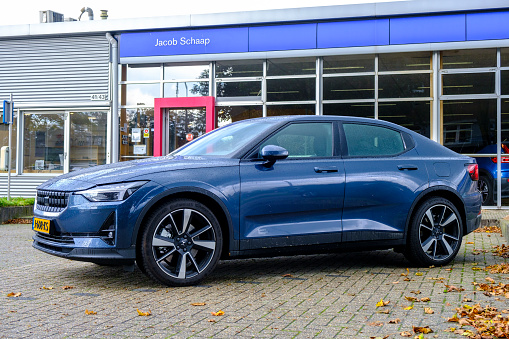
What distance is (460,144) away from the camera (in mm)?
14633

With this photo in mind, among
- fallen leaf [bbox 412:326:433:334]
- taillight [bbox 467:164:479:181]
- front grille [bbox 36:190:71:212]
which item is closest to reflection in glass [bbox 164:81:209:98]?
taillight [bbox 467:164:479:181]

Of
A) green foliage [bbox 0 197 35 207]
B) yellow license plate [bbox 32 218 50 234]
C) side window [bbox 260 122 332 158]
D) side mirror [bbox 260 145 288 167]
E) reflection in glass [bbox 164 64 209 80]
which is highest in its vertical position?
reflection in glass [bbox 164 64 209 80]

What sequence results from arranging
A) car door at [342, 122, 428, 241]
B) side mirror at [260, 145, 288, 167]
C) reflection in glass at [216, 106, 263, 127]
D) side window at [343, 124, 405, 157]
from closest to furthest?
side mirror at [260, 145, 288, 167], car door at [342, 122, 428, 241], side window at [343, 124, 405, 157], reflection in glass at [216, 106, 263, 127]

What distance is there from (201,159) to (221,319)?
1.88m

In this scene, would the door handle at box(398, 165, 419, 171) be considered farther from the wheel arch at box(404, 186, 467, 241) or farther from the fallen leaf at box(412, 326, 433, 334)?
the fallen leaf at box(412, 326, 433, 334)

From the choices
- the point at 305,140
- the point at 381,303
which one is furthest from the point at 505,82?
the point at 381,303

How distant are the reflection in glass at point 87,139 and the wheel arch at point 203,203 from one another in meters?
12.9

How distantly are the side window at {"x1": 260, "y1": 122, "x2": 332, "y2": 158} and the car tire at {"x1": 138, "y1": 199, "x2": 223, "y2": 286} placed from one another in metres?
1.01

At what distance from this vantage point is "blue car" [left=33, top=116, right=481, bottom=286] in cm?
526

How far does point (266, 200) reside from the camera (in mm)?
5691

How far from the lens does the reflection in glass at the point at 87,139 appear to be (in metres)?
17.9

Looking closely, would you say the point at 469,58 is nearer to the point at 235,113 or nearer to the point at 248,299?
the point at 235,113

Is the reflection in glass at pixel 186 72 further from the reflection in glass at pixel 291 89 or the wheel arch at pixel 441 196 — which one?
the wheel arch at pixel 441 196

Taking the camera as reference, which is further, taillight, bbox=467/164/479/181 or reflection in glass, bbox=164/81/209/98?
reflection in glass, bbox=164/81/209/98
